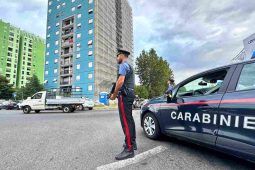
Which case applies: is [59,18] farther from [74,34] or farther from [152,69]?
[152,69]

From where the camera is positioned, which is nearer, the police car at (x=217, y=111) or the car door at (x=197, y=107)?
the police car at (x=217, y=111)

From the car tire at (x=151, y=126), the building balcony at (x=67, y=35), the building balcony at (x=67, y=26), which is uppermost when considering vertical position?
the building balcony at (x=67, y=26)

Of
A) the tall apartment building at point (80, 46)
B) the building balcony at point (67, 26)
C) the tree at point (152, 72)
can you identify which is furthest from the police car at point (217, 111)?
the building balcony at point (67, 26)

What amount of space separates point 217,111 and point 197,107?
1.35 ft

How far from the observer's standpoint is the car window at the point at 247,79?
114 inches

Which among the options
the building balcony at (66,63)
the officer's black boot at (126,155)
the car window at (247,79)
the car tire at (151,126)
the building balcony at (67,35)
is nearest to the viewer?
the car window at (247,79)

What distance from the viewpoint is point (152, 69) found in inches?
1980

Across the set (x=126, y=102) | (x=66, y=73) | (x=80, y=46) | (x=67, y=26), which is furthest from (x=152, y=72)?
(x=126, y=102)

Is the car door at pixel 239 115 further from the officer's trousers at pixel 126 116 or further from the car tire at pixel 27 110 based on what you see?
the car tire at pixel 27 110

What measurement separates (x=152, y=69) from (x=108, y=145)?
46683mm

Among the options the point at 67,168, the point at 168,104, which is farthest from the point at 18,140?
the point at 168,104

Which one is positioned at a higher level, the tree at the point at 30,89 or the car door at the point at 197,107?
the tree at the point at 30,89

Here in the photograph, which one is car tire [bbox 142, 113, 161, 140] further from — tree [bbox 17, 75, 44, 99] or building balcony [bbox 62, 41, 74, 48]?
tree [bbox 17, 75, 44, 99]

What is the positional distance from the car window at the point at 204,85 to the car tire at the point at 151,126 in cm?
83
